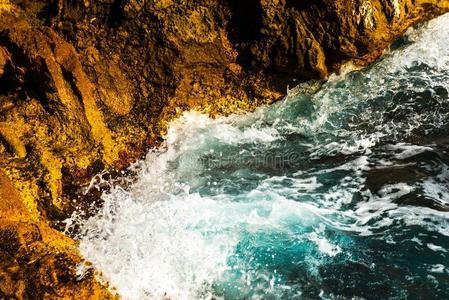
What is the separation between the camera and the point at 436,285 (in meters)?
3.42

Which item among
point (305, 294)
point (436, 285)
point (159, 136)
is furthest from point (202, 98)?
point (436, 285)

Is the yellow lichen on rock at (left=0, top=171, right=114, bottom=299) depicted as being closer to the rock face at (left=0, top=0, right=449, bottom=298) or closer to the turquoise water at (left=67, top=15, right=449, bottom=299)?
the turquoise water at (left=67, top=15, right=449, bottom=299)

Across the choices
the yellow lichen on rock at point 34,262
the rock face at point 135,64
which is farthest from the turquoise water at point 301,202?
the rock face at point 135,64

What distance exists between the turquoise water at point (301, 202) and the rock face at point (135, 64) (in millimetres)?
361

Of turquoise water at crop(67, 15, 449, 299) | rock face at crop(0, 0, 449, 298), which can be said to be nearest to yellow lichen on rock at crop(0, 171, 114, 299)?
turquoise water at crop(67, 15, 449, 299)

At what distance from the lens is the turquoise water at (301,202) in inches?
143

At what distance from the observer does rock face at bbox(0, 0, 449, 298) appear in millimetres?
4695

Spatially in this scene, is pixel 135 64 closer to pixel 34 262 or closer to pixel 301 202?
pixel 301 202

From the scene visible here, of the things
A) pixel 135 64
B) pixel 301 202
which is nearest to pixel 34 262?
pixel 301 202

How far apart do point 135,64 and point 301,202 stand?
3.01 meters

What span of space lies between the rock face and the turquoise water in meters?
0.36

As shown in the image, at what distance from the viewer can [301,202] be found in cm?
450

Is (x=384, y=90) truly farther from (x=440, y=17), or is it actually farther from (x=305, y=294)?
(x=305, y=294)

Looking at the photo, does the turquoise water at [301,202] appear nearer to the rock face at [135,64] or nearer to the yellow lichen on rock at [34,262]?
the yellow lichen on rock at [34,262]
